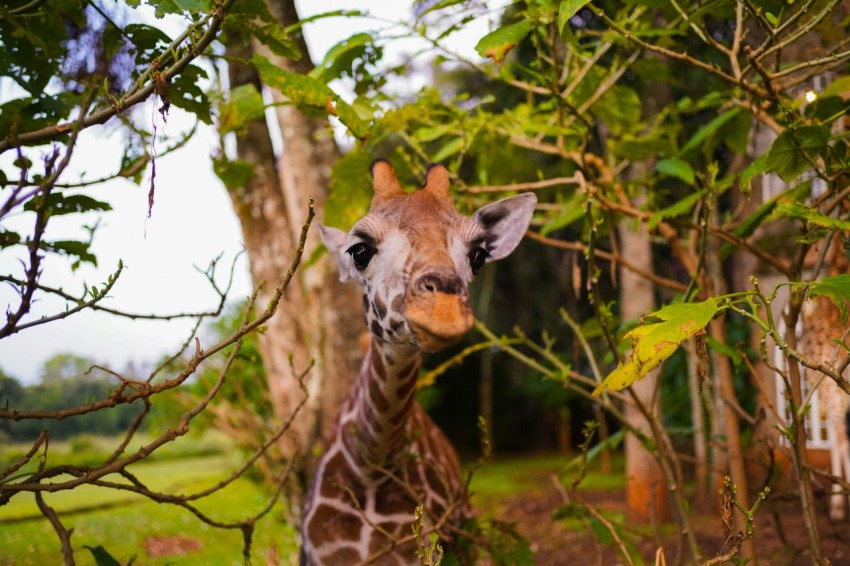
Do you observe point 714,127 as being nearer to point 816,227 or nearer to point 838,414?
point 816,227

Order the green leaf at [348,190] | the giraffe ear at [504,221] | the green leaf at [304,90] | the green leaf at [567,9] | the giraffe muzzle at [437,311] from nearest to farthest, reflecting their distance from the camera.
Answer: the green leaf at [567,9], the giraffe muzzle at [437,311], the green leaf at [304,90], the giraffe ear at [504,221], the green leaf at [348,190]

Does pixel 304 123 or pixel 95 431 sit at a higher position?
pixel 304 123

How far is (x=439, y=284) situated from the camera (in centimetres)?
190

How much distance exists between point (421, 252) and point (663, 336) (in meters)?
0.87

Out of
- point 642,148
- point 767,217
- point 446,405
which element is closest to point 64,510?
point 642,148

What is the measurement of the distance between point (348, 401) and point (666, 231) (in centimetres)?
179

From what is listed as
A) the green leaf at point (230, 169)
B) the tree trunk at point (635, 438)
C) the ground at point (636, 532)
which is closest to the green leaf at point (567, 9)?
the ground at point (636, 532)

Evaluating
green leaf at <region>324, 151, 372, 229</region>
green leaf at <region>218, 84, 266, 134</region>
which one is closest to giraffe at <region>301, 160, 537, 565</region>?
green leaf at <region>324, 151, 372, 229</region>

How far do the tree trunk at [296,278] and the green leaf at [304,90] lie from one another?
340cm

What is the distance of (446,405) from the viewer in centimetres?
1345

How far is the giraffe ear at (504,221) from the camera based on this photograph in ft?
7.97

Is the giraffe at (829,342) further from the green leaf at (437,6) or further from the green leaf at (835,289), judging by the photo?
the green leaf at (437,6)

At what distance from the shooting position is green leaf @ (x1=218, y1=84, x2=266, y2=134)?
2.51 m

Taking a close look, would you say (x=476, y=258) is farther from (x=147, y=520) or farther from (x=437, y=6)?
(x=147, y=520)
